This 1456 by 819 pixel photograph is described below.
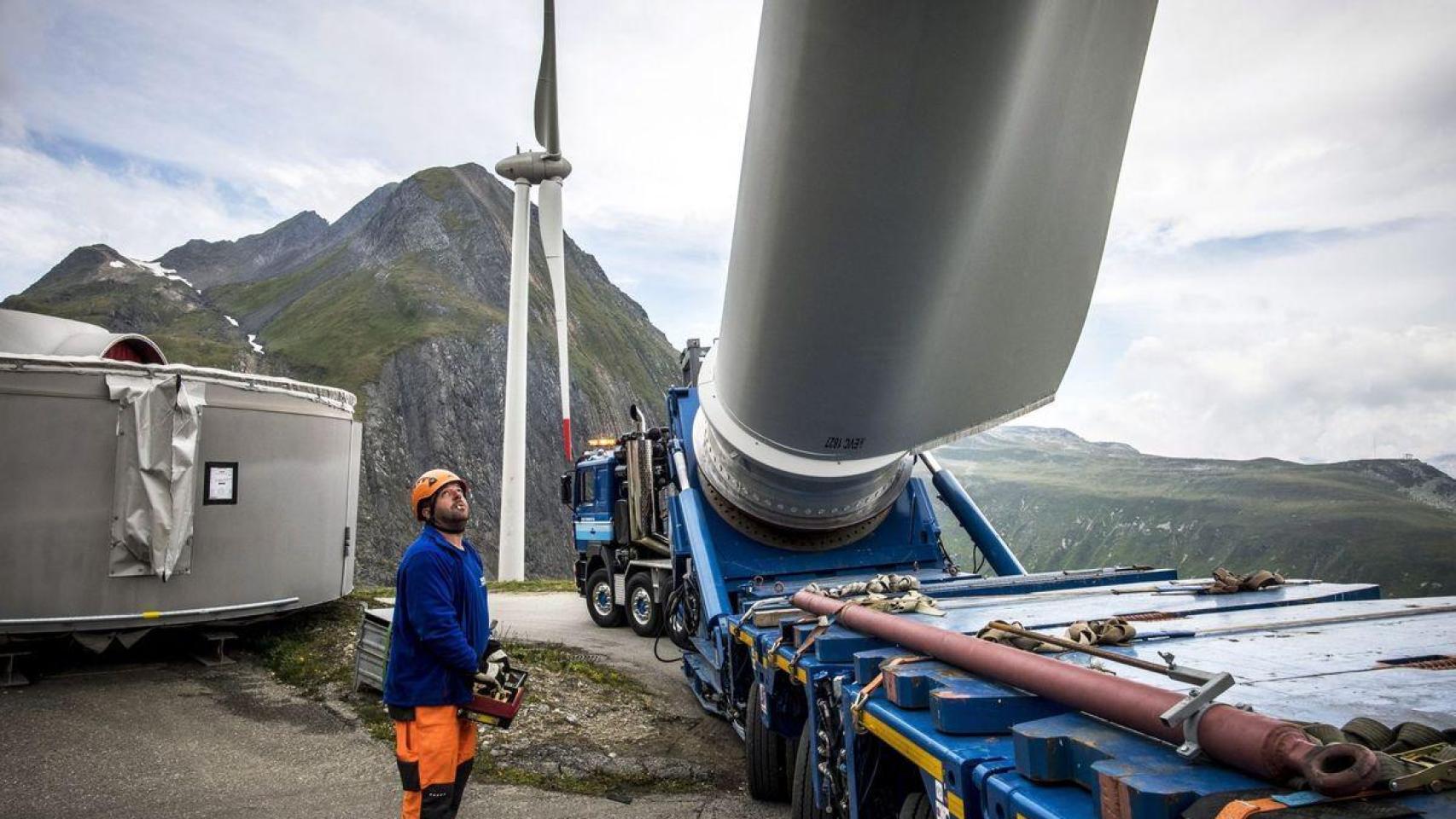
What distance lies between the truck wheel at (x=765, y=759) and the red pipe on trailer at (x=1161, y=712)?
268cm

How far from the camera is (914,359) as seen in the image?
3.86 metres

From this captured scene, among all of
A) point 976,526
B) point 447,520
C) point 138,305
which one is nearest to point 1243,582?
point 976,526

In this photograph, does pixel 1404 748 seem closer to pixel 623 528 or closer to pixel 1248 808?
pixel 1248 808

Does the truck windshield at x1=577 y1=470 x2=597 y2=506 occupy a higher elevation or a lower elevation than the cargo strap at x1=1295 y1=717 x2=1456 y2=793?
higher

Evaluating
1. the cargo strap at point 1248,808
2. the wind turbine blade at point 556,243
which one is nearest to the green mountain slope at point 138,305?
the wind turbine blade at point 556,243

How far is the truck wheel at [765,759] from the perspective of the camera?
5.34 m

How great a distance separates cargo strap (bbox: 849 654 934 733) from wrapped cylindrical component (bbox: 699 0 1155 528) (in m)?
1.34

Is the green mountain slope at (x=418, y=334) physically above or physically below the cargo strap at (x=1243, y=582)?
above

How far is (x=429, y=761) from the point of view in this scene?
3.74 meters

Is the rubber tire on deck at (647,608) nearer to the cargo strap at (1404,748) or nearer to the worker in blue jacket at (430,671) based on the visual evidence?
the worker in blue jacket at (430,671)

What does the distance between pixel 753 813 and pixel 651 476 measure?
195 inches

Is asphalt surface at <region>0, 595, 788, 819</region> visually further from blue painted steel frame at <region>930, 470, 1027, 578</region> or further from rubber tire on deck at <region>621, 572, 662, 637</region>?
blue painted steel frame at <region>930, 470, 1027, 578</region>

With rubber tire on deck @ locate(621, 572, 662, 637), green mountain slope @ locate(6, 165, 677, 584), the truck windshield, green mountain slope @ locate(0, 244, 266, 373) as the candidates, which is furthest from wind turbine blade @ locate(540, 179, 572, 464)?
green mountain slope @ locate(0, 244, 266, 373)

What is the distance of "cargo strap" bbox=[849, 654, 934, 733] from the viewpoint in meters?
2.84
